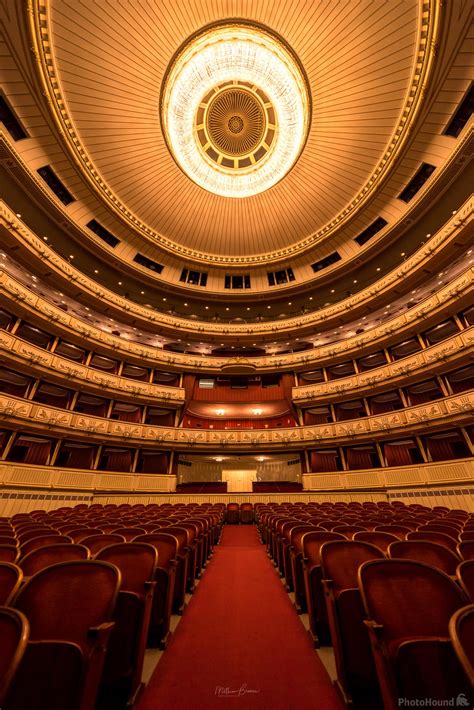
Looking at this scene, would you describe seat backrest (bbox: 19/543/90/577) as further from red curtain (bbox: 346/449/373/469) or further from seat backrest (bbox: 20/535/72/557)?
red curtain (bbox: 346/449/373/469)

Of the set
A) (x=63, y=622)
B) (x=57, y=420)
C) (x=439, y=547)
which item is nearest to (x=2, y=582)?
(x=63, y=622)

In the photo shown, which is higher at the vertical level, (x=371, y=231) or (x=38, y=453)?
(x=371, y=231)

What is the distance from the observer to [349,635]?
5.81 feet

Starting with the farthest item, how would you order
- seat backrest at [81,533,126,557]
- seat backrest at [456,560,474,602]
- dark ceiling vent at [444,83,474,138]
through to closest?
1. dark ceiling vent at [444,83,474,138]
2. seat backrest at [81,533,126,557]
3. seat backrest at [456,560,474,602]

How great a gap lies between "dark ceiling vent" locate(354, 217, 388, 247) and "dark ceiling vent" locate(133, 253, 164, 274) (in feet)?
38.8

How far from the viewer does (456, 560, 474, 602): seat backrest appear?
1.82 metres

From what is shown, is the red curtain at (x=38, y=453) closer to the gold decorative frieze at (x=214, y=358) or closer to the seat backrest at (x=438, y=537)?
the gold decorative frieze at (x=214, y=358)

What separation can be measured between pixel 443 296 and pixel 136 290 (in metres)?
15.2

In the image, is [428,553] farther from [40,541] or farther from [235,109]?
[235,109]

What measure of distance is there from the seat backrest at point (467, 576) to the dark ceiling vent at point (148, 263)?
59.1 feet

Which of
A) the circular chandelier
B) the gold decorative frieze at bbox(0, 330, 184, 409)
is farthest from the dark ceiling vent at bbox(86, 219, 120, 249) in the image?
the gold decorative frieze at bbox(0, 330, 184, 409)
